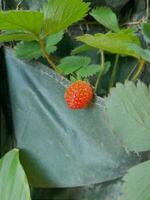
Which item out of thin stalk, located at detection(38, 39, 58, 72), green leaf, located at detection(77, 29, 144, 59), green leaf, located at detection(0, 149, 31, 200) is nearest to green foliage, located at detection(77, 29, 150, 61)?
green leaf, located at detection(77, 29, 144, 59)

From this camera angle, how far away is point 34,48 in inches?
28.5

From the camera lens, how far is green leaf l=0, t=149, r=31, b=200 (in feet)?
2.35

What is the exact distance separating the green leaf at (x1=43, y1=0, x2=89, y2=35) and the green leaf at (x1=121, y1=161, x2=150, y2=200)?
0.25m

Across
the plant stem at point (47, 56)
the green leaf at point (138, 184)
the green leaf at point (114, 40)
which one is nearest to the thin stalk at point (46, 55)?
the plant stem at point (47, 56)

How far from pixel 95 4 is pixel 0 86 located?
0.26 meters

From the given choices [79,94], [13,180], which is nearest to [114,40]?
[79,94]

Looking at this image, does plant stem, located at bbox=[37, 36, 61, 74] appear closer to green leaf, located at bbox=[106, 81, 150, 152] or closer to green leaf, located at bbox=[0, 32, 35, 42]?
green leaf, located at bbox=[0, 32, 35, 42]

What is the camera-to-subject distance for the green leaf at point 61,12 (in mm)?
603

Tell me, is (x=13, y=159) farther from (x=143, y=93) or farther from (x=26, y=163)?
(x=143, y=93)

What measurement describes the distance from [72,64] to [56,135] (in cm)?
14

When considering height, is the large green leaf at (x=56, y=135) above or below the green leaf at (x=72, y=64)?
below

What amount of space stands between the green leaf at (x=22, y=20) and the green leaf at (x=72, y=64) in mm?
92

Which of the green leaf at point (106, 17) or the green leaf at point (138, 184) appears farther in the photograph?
the green leaf at point (106, 17)

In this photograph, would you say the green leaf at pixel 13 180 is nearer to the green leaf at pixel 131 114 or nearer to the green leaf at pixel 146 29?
the green leaf at pixel 131 114
